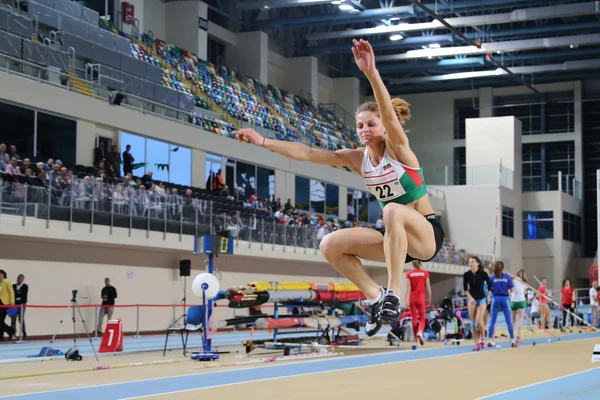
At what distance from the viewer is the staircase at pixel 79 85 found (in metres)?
25.3

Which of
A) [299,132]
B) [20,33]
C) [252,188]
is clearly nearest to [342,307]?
[20,33]

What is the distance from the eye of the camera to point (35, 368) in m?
13.9

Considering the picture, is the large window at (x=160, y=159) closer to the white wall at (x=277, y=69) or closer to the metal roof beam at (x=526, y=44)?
the white wall at (x=277, y=69)

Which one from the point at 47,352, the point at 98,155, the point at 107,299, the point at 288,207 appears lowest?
the point at 47,352

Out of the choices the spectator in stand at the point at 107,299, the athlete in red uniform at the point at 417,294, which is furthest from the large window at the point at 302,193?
the athlete in red uniform at the point at 417,294

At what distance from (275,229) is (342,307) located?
33.0 feet

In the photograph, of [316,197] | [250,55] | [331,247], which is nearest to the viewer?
[331,247]

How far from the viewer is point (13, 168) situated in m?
20.2

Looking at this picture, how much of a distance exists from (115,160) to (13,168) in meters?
5.89

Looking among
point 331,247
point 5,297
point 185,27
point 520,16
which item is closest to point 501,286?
point 5,297

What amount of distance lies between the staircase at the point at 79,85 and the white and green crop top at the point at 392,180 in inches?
803

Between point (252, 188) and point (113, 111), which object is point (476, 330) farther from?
point (252, 188)

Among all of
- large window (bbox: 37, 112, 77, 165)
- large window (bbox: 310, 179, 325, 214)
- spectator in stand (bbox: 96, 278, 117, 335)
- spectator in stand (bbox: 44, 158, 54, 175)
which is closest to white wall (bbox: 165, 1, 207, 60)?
large window (bbox: 310, 179, 325, 214)

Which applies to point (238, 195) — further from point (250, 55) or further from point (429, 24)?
point (429, 24)
